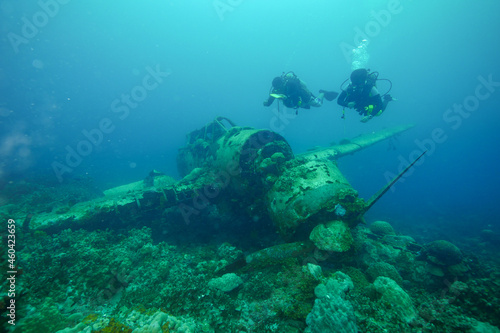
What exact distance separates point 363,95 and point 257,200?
5808mm

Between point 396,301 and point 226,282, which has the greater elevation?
point 226,282

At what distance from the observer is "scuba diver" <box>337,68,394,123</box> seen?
7424 millimetres

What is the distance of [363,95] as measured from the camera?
765 cm

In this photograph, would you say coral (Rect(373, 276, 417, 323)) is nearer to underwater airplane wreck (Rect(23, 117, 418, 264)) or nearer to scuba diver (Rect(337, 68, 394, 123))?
underwater airplane wreck (Rect(23, 117, 418, 264))

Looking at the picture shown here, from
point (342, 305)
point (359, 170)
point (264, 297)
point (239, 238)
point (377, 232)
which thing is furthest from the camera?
point (359, 170)

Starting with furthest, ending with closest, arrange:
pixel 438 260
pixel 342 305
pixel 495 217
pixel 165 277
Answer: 1. pixel 495 217
2. pixel 438 260
3. pixel 165 277
4. pixel 342 305

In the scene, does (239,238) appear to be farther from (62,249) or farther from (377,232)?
(377,232)

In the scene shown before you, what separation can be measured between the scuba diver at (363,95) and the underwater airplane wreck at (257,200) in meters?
3.35

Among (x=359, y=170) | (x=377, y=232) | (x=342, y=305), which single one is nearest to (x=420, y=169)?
(x=359, y=170)

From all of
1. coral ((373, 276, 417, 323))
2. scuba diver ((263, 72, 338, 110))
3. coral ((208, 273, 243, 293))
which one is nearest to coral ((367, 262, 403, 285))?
coral ((373, 276, 417, 323))

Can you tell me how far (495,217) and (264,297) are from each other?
104ft

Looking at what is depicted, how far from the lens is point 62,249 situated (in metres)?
4.42

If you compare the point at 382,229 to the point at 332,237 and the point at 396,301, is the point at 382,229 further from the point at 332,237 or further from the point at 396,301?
the point at 396,301

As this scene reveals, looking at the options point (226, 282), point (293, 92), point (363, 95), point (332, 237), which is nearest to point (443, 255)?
point (332, 237)
